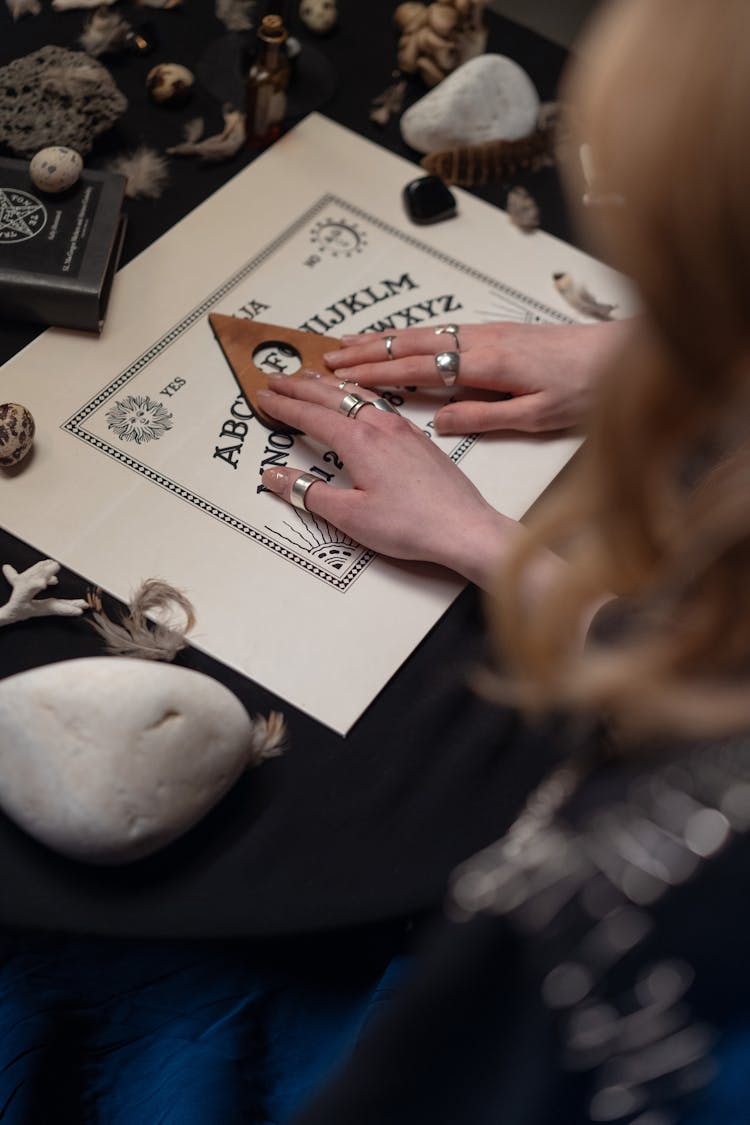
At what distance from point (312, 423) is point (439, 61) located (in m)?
0.64

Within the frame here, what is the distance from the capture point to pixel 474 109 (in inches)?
53.4

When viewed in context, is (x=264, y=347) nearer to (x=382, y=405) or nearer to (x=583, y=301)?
(x=382, y=405)

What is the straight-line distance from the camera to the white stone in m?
1.35

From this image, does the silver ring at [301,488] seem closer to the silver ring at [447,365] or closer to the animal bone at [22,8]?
the silver ring at [447,365]

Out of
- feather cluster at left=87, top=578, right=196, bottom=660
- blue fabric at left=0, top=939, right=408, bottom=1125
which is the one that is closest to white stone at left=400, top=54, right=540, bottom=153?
feather cluster at left=87, top=578, right=196, bottom=660

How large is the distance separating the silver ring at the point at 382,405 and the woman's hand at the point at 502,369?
0.05 metres

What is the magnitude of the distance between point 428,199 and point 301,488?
0.49 meters

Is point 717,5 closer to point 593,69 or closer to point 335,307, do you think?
point 593,69

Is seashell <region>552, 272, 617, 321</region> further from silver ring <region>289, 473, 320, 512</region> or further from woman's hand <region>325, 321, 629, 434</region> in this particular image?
silver ring <region>289, 473, 320, 512</region>

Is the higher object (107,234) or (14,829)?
(107,234)

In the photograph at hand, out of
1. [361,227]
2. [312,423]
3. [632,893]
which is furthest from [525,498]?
[632,893]

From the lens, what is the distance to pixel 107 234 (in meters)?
1.13

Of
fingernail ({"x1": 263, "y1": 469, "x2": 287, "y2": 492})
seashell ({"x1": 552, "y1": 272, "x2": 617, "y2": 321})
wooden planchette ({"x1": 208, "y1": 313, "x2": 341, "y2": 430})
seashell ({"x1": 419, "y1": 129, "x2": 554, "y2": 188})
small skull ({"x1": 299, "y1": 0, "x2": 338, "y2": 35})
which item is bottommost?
fingernail ({"x1": 263, "y1": 469, "x2": 287, "y2": 492})

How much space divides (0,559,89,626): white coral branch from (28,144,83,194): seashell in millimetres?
449
